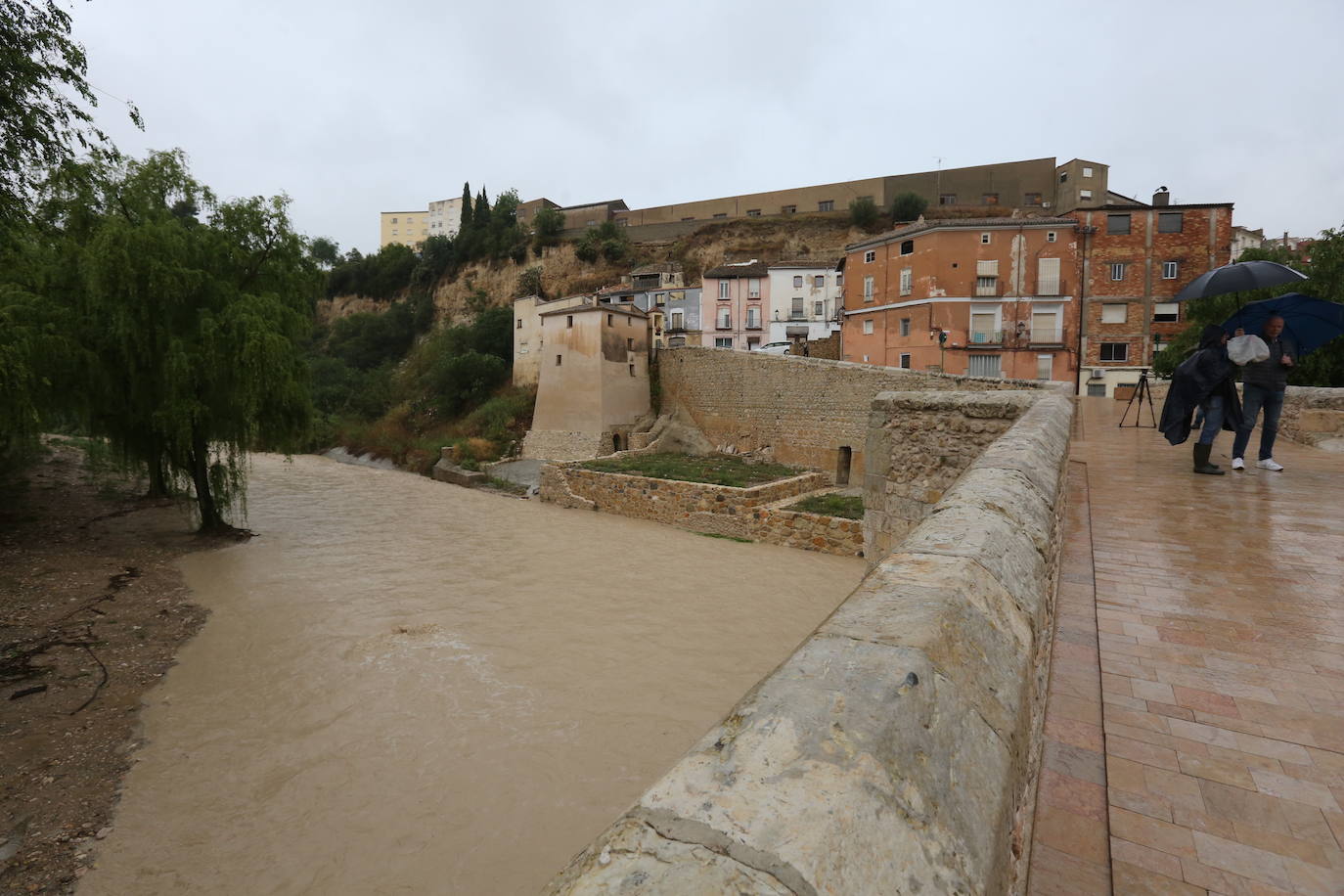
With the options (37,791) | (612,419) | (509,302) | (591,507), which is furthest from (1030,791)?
(509,302)

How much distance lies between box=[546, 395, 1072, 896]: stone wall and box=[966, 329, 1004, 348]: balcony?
2750 cm

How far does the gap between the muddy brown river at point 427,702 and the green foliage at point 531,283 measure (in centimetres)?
3275

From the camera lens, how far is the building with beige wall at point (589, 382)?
87.1 feet

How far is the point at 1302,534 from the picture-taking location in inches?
166

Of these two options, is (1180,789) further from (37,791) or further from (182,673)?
(182,673)

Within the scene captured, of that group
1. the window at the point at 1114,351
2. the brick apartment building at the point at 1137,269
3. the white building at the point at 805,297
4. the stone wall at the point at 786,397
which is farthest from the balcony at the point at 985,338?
the white building at the point at 805,297

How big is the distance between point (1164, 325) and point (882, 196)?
25565mm

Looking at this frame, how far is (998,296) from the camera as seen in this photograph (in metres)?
25.9

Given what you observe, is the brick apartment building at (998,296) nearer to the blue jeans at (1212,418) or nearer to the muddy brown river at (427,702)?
the muddy brown river at (427,702)

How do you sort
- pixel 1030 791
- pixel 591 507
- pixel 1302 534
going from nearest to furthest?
pixel 1030 791, pixel 1302 534, pixel 591 507

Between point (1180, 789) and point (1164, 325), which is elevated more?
point (1164, 325)

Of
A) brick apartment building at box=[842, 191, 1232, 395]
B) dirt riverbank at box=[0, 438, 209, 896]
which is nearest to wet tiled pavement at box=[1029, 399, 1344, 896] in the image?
dirt riverbank at box=[0, 438, 209, 896]

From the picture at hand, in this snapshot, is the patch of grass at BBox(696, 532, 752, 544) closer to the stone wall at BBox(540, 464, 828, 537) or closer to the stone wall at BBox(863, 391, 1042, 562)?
the stone wall at BBox(540, 464, 828, 537)

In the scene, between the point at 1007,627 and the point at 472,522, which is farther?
the point at 472,522
